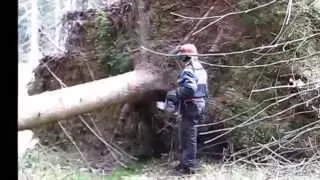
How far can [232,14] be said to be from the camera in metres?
1.34

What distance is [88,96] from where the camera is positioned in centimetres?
126

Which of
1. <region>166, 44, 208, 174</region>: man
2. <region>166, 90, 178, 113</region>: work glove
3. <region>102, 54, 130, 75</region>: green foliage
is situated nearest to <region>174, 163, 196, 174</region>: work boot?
<region>166, 44, 208, 174</region>: man

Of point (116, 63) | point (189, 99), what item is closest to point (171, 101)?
point (189, 99)

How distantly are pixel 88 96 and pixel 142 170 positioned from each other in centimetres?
25

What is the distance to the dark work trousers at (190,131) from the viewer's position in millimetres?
1283

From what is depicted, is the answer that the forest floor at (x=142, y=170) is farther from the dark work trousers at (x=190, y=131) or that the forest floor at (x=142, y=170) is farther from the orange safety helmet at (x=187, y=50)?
the orange safety helmet at (x=187, y=50)

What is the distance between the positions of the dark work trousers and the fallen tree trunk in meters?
0.12

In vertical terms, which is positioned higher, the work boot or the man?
the man

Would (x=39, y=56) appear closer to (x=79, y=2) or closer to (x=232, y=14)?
(x=79, y=2)

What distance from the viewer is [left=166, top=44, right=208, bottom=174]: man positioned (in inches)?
50.2

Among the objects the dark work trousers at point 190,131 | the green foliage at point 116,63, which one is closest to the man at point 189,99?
the dark work trousers at point 190,131

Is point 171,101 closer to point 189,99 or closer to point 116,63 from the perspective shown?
point 189,99

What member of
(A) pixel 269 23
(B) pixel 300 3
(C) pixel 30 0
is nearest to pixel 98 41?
(C) pixel 30 0

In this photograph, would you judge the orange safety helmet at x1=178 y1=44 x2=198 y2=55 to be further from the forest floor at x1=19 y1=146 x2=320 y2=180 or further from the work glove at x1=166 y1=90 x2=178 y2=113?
the forest floor at x1=19 y1=146 x2=320 y2=180
